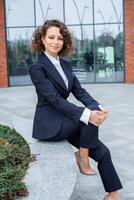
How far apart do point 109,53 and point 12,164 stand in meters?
17.6

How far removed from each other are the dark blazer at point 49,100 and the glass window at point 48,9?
16.9 metres

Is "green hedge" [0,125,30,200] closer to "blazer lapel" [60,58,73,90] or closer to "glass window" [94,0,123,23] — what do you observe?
"blazer lapel" [60,58,73,90]

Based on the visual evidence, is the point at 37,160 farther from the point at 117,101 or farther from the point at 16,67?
the point at 16,67

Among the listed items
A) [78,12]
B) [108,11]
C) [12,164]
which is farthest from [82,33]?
[12,164]

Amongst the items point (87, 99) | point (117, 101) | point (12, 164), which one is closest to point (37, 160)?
point (12, 164)

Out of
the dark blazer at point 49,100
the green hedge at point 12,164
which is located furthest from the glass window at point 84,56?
the dark blazer at point 49,100

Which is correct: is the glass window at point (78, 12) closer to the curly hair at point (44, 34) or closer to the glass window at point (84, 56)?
the glass window at point (84, 56)

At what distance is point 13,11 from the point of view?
20828mm

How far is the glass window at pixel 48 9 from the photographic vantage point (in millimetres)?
20812

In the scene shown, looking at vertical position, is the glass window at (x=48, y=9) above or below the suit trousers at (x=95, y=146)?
above

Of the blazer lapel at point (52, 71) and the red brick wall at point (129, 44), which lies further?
the red brick wall at point (129, 44)

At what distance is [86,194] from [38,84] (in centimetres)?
140

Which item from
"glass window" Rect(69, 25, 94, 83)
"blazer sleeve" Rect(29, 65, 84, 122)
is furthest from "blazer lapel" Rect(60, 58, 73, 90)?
"glass window" Rect(69, 25, 94, 83)

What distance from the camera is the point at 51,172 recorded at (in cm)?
361
